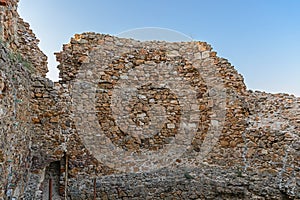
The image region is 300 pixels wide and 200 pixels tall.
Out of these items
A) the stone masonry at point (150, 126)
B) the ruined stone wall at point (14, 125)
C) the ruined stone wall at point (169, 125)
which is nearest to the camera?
the ruined stone wall at point (14, 125)

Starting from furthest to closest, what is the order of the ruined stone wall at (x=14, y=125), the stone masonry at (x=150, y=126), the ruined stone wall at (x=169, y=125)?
the ruined stone wall at (x=169, y=125) < the stone masonry at (x=150, y=126) < the ruined stone wall at (x=14, y=125)

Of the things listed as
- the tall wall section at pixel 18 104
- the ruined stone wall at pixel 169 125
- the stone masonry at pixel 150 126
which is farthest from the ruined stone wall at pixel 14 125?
the ruined stone wall at pixel 169 125

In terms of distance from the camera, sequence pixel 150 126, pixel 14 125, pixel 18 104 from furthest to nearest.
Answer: pixel 150 126 → pixel 18 104 → pixel 14 125

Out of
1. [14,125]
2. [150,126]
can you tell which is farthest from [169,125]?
[14,125]

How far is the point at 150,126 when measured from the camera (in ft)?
20.7

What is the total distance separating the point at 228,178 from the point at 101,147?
248 cm

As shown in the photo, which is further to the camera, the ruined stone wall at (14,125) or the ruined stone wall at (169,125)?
the ruined stone wall at (169,125)

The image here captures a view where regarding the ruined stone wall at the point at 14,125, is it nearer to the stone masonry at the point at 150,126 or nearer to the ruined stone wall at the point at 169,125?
the stone masonry at the point at 150,126

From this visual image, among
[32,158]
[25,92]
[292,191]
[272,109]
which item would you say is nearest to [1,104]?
[25,92]

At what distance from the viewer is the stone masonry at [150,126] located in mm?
5363

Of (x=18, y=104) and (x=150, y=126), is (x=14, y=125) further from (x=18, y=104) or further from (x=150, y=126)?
(x=150, y=126)

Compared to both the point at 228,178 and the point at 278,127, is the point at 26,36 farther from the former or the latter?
the point at 278,127

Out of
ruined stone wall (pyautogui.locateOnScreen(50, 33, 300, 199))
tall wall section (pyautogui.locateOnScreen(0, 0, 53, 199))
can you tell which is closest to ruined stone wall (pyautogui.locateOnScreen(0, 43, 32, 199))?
tall wall section (pyautogui.locateOnScreen(0, 0, 53, 199))

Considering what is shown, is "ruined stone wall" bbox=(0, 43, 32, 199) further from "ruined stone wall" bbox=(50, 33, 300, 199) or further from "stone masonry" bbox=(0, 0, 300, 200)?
"ruined stone wall" bbox=(50, 33, 300, 199)
